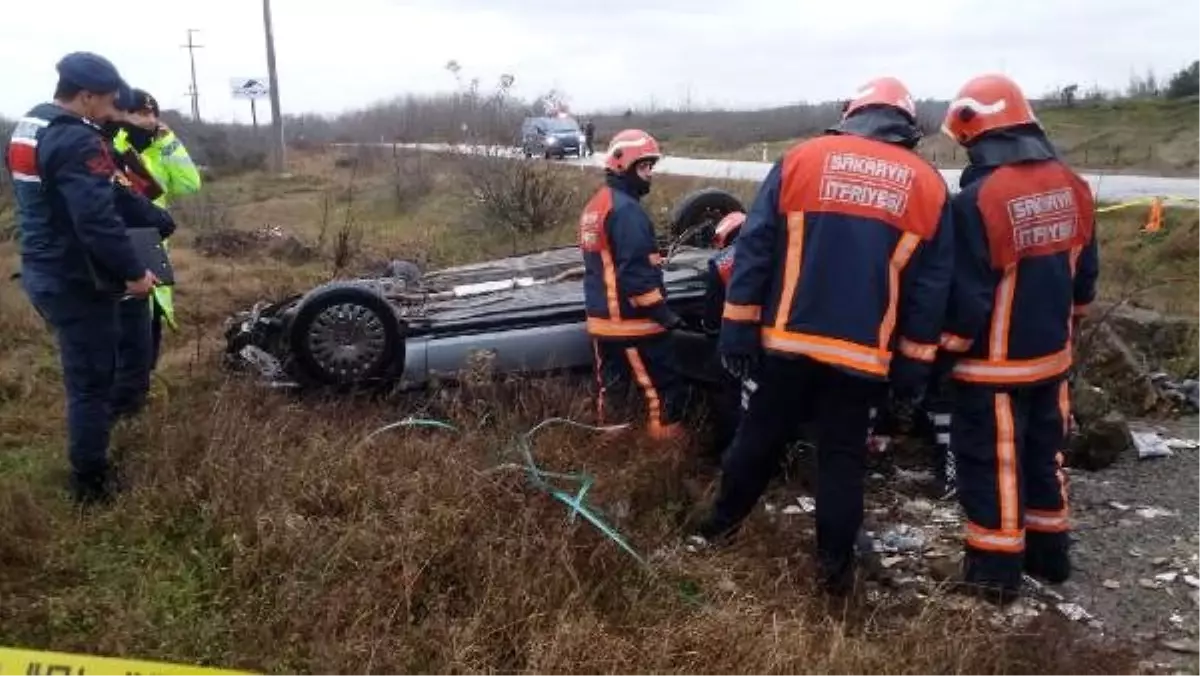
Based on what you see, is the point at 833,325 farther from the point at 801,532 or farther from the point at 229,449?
the point at 229,449

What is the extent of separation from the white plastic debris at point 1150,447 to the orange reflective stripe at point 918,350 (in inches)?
78.5

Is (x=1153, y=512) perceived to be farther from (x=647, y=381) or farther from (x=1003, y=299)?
(x=647, y=381)

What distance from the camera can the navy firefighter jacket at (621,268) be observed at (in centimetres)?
450

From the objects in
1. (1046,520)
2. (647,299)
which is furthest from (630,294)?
(1046,520)

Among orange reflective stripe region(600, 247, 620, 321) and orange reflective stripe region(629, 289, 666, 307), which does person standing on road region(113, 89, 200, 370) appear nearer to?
orange reflective stripe region(600, 247, 620, 321)

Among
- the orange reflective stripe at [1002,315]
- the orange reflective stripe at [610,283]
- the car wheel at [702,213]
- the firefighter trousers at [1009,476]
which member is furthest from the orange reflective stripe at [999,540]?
the car wheel at [702,213]

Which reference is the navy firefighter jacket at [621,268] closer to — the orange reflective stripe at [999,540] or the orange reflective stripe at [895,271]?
the orange reflective stripe at [895,271]

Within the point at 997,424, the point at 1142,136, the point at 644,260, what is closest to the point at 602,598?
the point at 997,424

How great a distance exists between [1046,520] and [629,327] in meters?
1.86

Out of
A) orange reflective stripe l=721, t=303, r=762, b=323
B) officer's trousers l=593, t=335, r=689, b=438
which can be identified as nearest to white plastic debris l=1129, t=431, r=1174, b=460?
officer's trousers l=593, t=335, r=689, b=438

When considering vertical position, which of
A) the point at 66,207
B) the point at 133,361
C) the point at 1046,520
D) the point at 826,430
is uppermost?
the point at 66,207

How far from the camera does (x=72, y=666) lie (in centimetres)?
265

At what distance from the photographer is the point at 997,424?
11.2 ft

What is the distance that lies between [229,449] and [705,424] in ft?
6.74
